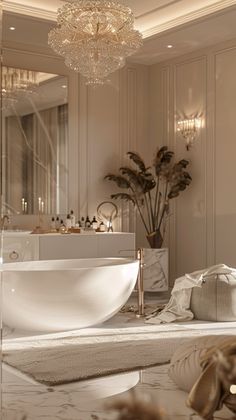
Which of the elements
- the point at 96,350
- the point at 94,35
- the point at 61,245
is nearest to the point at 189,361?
the point at 96,350

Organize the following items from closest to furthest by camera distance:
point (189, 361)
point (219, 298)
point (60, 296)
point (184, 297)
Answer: point (189, 361) < point (60, 296) < point (219, 298) < point (184, 297)

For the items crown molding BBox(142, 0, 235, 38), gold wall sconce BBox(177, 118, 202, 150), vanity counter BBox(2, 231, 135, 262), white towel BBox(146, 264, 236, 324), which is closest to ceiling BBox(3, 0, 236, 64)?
crown molding BBox(142, 0, 235, 38)

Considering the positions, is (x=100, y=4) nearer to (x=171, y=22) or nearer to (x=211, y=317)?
(x=171, y=22)

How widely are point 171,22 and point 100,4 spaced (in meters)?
1.51

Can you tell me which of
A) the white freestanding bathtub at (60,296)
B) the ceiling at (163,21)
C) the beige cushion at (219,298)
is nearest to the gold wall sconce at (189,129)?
the ceiling at (163,21)

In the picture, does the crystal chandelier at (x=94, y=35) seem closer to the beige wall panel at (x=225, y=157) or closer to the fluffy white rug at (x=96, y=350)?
the beige wall panel at (x=225, y=157)

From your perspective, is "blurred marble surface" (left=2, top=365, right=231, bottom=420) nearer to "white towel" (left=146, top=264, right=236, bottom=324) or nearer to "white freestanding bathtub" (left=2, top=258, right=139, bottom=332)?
"white freestanding bathtub" (left=2, top=258, right=139, bottom=332)

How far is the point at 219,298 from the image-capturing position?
4387 mm

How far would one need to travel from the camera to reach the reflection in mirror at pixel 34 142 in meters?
5.38

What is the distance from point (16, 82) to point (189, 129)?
6.03ft

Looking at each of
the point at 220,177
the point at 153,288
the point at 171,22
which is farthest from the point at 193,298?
the point at 171,22

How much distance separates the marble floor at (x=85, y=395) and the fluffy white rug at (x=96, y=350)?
0.08m

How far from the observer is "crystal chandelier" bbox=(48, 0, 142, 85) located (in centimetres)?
394

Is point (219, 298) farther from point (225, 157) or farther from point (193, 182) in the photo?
point (193, 182)
